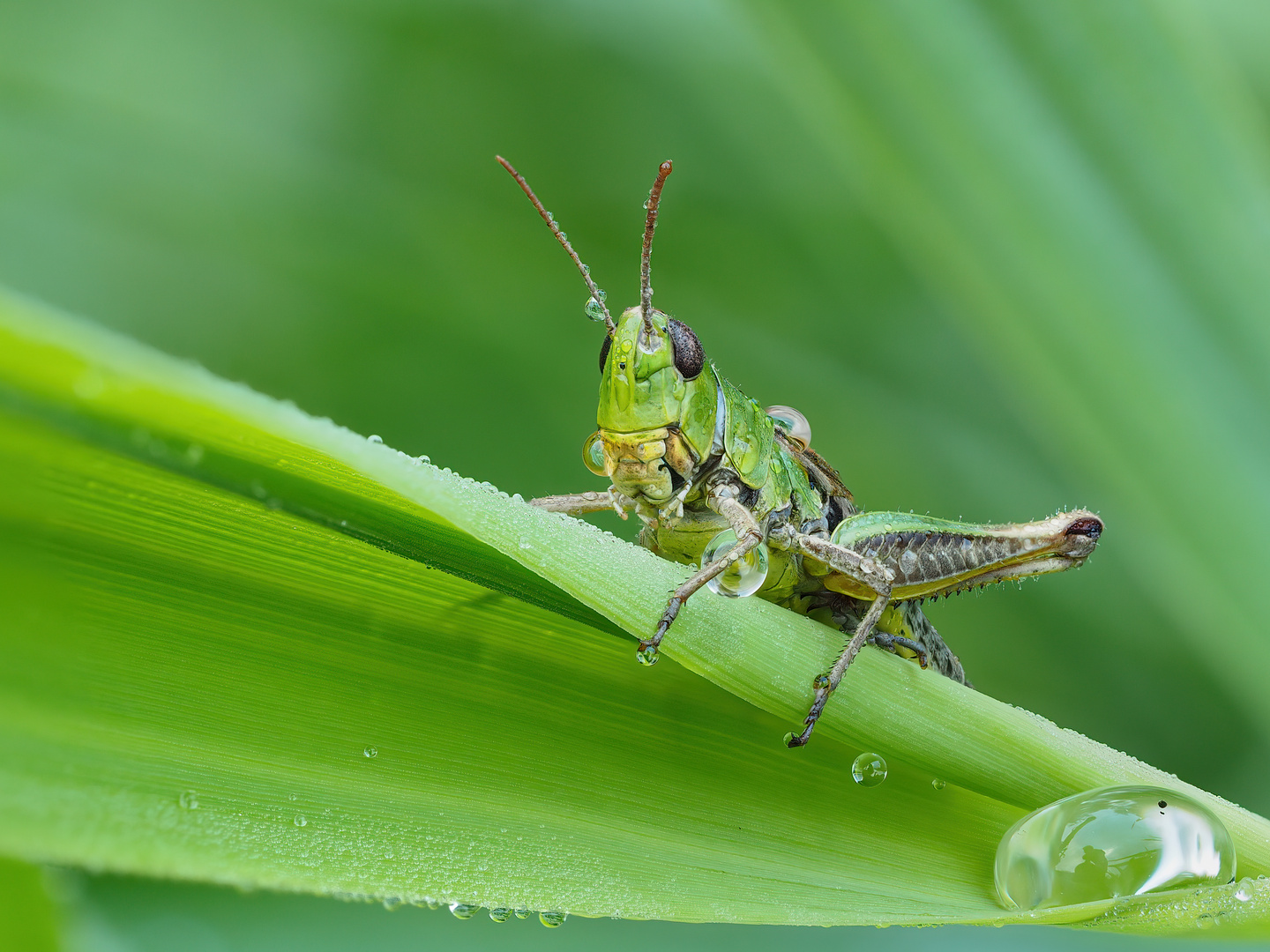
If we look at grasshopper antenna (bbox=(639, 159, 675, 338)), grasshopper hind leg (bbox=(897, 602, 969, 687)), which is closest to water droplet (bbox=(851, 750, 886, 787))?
grasshopper hind leg (bbox=(897, 602, 969, 687))

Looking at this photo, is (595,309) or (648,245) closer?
(648,245)

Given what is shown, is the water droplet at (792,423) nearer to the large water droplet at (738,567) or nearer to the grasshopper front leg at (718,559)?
the grasshopper front leg at (718,559)

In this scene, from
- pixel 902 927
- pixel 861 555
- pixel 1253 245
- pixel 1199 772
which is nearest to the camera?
pixel 902 927

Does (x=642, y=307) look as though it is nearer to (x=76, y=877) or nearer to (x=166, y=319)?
(x=76, y=877)

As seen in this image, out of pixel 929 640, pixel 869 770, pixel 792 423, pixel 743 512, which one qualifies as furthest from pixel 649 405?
pixel 869 770

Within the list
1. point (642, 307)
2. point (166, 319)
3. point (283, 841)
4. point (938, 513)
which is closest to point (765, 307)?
point (938, 513)

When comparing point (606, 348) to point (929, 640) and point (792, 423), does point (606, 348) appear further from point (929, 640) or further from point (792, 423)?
point (929, 640)
